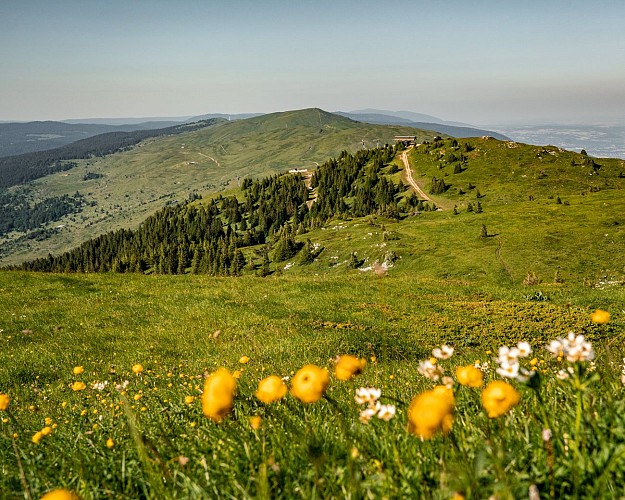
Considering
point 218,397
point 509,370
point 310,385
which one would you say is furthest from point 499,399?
point 218,397

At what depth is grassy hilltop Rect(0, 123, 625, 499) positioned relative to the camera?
2.13 meters

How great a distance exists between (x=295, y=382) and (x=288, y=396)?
2694 mm

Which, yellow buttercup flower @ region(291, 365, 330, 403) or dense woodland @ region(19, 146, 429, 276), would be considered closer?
yellow buttercup flower @ region(291, 365, 330, 403)

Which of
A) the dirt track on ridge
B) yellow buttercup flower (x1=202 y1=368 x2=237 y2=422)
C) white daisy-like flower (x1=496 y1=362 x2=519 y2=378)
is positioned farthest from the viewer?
the dirt track on ridge

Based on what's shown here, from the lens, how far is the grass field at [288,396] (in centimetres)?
220

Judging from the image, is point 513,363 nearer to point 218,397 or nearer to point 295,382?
point 295,382

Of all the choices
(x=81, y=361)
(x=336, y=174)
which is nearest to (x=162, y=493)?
(x=81, y=361)

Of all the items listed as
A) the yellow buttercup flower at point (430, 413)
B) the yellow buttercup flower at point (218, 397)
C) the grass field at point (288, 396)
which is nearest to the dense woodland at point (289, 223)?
the grass field at point (288, 396)

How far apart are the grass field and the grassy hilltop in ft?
0.09

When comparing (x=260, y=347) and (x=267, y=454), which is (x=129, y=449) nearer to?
(x=267, y=454)

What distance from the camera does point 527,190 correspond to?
11106cm

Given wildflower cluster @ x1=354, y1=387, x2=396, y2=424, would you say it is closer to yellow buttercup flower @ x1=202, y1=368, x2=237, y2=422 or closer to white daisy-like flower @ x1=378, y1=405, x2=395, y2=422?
white daisy-like flower @ x1=378, y1=405, x2=395, y2=422

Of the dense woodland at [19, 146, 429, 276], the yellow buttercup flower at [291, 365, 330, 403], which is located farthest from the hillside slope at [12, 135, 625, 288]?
the yellow buttercup flower at [291, 365, 330, 403]

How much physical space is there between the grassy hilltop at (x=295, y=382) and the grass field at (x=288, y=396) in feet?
0.09
